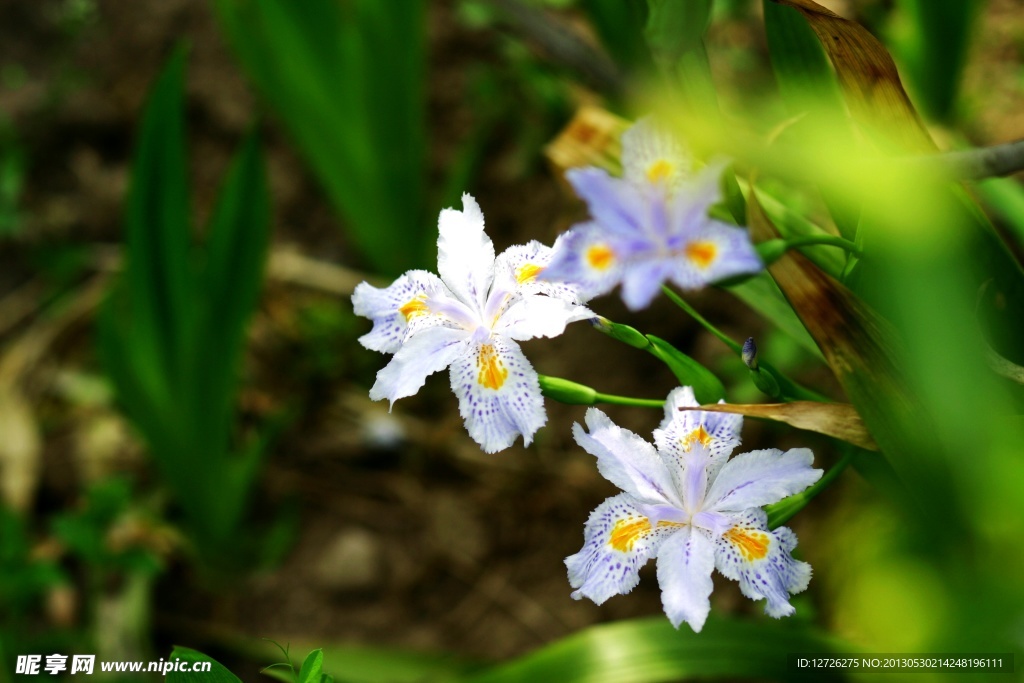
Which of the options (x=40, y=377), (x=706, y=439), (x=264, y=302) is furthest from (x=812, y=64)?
(x=40, y=377)

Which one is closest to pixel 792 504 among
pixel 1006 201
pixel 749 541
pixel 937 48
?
pixel 749 541

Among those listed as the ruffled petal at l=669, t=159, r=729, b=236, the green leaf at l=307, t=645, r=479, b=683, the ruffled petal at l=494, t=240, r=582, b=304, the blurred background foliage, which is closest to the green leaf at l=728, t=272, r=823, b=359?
the blurred background foliage

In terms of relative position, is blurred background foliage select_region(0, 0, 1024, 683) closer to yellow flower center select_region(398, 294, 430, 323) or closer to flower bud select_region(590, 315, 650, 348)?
flower bud select_region(590, 315, 650, 348)

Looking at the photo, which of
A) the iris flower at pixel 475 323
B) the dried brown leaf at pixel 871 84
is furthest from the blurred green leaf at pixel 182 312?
the dried brown leaf at pixel 871 84

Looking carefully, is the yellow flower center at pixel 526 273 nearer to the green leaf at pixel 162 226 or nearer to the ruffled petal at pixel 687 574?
the ruffled petal at pixel 687 574

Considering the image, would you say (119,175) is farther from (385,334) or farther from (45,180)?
(385,334)

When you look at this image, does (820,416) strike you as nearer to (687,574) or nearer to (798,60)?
(687,574)
